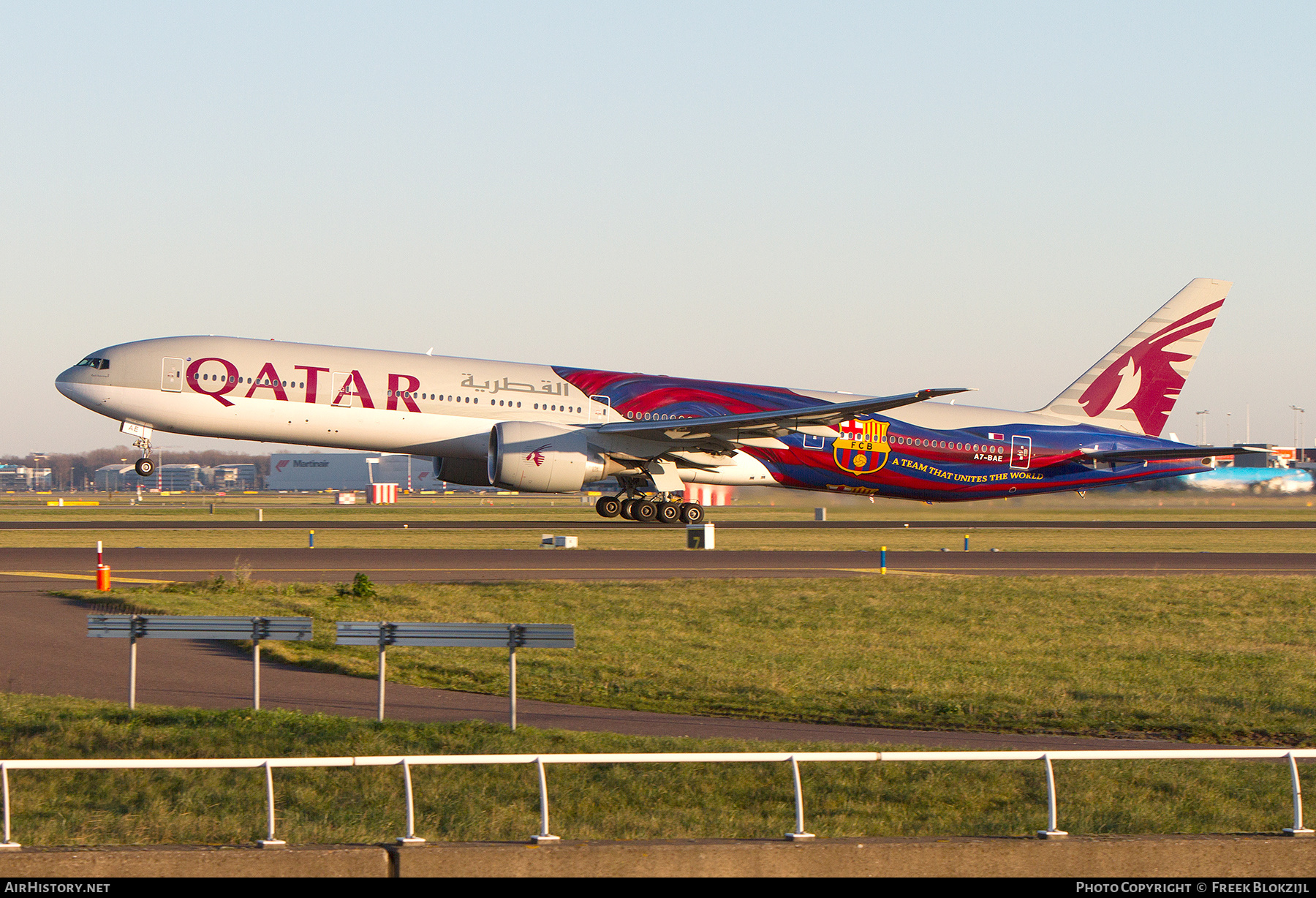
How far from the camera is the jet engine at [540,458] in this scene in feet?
114

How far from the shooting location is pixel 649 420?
37.7 meters

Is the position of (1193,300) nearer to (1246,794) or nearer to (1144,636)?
(1144,636)

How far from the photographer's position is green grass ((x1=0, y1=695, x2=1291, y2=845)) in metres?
11.0

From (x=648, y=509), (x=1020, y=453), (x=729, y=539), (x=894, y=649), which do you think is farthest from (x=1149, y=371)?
(x=894, y=649)

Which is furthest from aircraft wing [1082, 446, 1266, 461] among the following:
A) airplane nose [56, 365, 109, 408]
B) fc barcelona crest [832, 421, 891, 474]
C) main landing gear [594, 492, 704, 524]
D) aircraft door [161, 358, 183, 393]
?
airplane nose [56, 365, 109, 408]

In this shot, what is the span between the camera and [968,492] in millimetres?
41312

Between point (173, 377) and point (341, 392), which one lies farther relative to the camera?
point (341, 392)

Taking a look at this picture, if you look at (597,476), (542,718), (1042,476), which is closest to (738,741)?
(542,718)

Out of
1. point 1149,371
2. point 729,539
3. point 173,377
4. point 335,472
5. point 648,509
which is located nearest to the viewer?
point 173,377

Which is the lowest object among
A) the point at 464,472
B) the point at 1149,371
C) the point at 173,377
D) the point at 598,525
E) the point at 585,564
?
the point at 585,564

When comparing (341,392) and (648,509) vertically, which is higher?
(341,392)

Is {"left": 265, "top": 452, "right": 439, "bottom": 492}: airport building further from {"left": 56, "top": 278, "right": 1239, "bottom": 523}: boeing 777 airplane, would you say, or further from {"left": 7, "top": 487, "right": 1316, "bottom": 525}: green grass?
{"left": 56, "top": 278, "right": 1239, "bottom": 523}: boeing 777 airplane

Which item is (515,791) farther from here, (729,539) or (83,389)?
(729,539)

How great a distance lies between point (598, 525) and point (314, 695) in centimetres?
3986
